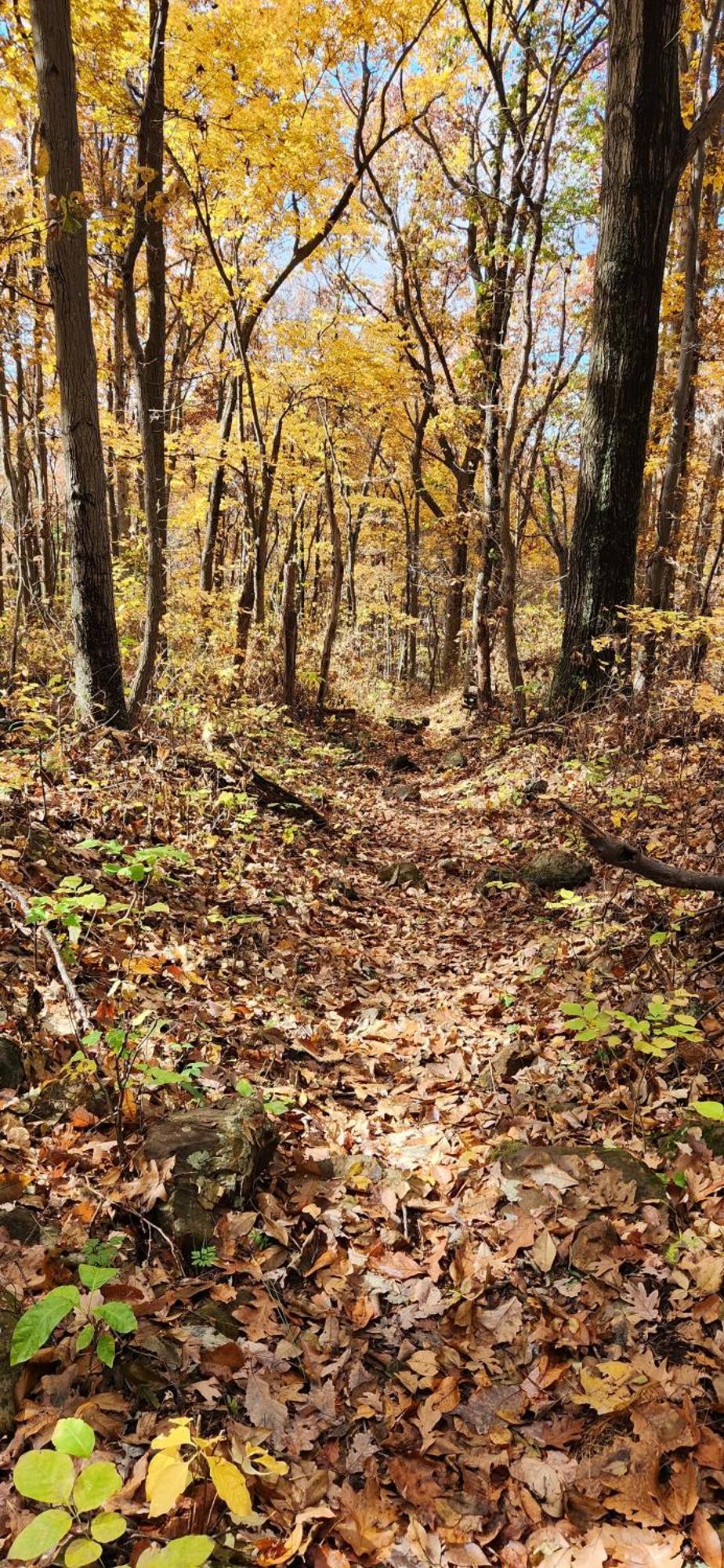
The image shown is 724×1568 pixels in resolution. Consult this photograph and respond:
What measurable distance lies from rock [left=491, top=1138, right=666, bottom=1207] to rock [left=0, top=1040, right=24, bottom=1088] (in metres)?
2.02

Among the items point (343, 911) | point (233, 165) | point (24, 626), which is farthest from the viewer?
point (24, 626)

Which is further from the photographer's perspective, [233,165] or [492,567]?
[492,567]

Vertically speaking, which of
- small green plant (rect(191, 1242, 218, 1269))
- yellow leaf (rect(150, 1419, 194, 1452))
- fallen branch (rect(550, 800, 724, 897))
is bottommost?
small green plant (rect(191, 1242, 218, 1269))

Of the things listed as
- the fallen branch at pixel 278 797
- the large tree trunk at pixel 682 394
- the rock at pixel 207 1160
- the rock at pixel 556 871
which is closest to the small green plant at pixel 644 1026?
the rock at pixel 207 1160

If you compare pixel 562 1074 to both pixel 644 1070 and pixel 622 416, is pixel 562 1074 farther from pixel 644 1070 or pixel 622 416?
pixel 622 416

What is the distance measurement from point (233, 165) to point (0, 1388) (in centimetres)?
1197

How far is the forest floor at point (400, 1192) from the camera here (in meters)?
2.02

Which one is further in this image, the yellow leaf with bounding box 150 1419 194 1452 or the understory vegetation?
the understory vegetation

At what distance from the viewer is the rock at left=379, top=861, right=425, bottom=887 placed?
22.8 ft

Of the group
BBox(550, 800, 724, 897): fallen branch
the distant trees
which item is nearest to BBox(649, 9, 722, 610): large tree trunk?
the distant trees

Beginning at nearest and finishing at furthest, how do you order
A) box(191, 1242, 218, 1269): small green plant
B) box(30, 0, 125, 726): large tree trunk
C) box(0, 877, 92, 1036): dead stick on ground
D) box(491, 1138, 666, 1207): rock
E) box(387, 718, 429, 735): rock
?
box(191, 1242, 218, 1269): small green plant < box(491, 1138, 666, 1207): rock < box(0, 877, 92, 1036): dead stick on ground < box(30, 0, 125, 726): large tree trunk < box(387, 718, 429, 735): rock

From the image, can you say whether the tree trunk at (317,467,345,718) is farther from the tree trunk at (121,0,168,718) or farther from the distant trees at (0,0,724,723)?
the tree trunk at (121,0,168,718)

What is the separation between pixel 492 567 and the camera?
12906mm

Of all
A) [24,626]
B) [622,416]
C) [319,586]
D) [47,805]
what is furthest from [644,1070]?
[319,586]
